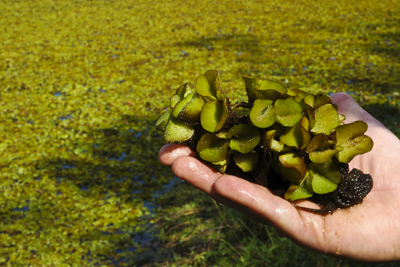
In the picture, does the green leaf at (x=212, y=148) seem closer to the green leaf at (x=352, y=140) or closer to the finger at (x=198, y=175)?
the finger at (x=198, y=175)

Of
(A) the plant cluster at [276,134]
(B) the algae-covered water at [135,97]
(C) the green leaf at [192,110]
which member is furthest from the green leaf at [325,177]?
(B) the algae-covered water at [135,97]

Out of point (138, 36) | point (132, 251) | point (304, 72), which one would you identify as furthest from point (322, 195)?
point (138, 36)

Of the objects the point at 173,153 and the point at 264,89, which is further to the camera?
the point at 173,153

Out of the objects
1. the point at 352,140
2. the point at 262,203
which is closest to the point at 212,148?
the point at 262,203

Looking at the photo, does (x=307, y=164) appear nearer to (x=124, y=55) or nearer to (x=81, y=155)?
(x=81, y=155)

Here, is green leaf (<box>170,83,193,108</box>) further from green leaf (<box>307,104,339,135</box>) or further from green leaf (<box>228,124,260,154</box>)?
green leaf (<box>307,104,339,135</box>)

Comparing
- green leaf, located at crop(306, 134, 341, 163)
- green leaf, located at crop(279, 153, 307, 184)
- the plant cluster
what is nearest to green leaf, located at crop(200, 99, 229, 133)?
the plant cluster

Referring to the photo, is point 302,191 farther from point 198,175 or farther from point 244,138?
point 198,175
